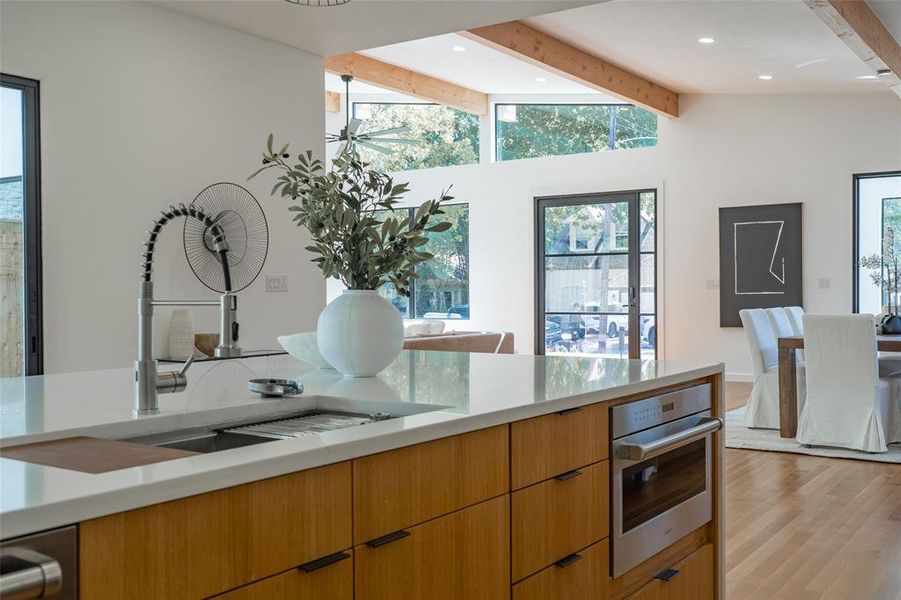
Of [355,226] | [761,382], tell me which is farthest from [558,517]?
[761,382]

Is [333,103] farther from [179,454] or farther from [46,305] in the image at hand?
[179,454]

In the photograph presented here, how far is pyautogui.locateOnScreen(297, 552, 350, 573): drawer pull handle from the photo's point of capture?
119 centimetres

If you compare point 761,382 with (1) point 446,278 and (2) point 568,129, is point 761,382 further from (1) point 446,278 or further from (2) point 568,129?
(1) point 446,278

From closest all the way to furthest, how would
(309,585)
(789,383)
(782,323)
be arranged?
(309,585) < (789,383) < (782,323)

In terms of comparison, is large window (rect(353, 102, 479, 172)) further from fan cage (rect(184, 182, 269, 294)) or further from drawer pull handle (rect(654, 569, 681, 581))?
drawer pull handle (rect(654, 569, 681, 581))

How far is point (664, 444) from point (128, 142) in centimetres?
360

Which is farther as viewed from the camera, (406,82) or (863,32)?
(406,82)

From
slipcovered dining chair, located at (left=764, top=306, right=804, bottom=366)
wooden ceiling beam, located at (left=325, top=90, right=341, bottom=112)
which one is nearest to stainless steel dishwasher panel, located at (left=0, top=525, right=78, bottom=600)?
slipcovered dining chair, located at (left=764, top=306, right=804, bottom=366)

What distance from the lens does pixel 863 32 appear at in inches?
201

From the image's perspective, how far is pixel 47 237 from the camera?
4238 mm

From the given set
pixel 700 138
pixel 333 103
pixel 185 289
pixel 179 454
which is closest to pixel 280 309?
pixel 185 289

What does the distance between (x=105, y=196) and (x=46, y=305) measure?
0.66 meters

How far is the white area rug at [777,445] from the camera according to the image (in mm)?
5184

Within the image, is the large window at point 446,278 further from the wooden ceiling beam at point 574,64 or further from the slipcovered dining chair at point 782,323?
the slipcovered dining chair at point 782,323
